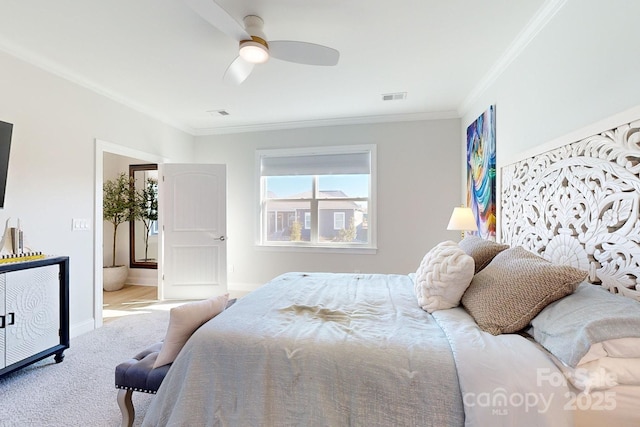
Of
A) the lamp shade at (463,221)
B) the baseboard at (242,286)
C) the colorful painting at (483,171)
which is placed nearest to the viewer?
the colorful painting at (483,171)

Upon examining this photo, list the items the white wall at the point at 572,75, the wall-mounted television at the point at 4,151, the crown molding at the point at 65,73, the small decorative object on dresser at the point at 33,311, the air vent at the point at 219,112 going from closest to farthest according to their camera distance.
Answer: the white wall at the point at 572,75, the small decorative object on dresser at the point at 33,311, the wall-mounted television at the point at 4,151, the crown molding at the point at 65,73, the air vent at the point at 219,112

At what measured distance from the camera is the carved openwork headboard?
1.23 meters

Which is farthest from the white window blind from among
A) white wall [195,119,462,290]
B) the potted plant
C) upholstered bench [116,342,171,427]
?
upholstered bench [116,342,171,427]

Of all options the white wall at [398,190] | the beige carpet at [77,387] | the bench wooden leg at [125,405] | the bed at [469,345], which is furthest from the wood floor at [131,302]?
the bed at [469,345]

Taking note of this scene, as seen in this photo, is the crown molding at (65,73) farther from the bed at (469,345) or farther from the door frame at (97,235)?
the bed at (469,345)

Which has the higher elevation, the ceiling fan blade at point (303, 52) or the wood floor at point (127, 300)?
the ceiling fan blade at point (303, 52)

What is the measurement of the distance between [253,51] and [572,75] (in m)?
1.97

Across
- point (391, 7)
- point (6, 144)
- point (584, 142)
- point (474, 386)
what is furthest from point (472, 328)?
point (6, 144)

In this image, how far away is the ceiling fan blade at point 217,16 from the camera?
142 centimetres

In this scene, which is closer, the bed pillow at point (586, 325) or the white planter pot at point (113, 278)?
the bed pillow at point (586, 325)

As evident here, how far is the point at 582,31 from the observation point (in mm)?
1548

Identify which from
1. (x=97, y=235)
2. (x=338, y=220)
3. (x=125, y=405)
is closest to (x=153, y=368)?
(x=125, y=405)

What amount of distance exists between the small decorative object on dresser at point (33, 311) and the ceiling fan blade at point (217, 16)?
2181 mm

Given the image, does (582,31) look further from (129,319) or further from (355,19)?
(129,319)
